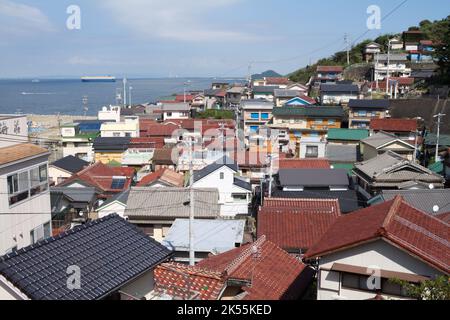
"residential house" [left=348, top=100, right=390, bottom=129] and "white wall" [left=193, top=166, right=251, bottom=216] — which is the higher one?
"residential house" [left=348, top=100, right=390, bottom=129]

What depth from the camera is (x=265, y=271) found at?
278 inches

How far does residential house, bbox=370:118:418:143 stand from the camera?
2480 cm

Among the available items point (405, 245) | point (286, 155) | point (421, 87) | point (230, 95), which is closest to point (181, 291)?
point (405, 245)

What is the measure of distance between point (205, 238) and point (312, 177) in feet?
21.8

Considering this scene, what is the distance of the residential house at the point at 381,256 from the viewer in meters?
4.98

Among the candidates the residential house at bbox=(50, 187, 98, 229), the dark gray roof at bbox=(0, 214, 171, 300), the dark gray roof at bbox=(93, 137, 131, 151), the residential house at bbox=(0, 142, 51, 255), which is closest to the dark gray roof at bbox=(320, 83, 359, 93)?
the dark gray roof at bbox=(93, 137, 131, 151)

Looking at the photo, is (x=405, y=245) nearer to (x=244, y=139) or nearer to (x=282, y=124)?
(x=244, y=139)

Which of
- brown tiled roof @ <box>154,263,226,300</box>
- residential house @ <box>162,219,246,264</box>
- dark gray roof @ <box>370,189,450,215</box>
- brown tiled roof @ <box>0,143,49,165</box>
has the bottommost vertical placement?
residential house @ <box>162,219,246,264</box>

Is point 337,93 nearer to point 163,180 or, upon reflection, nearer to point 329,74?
point 329,74

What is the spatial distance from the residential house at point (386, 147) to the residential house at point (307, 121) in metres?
7.12

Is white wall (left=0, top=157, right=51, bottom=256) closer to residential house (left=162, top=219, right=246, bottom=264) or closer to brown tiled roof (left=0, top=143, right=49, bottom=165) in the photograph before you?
brown tiled roof (left=0, top=143, right=49, bottom=165)

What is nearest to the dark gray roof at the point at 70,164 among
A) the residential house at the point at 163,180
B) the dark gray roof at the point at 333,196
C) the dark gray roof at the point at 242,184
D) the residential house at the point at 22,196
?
the residential house at the point at 163,180

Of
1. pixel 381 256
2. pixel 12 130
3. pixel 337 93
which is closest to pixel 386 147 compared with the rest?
pixel 337 93

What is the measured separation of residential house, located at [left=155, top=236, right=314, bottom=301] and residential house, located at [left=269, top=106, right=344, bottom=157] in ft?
70.5
